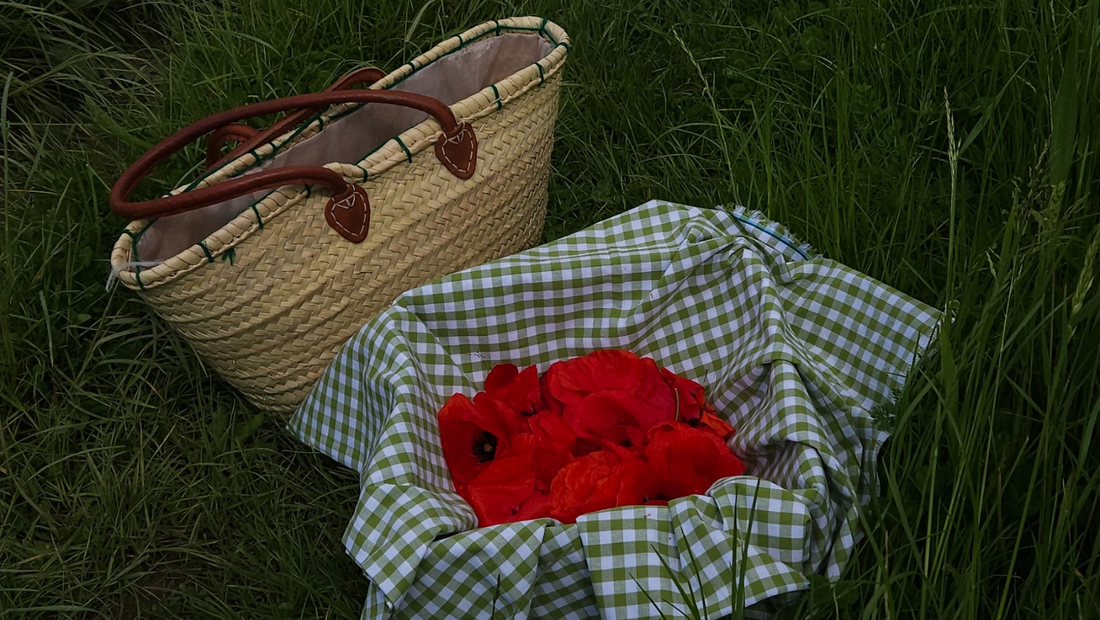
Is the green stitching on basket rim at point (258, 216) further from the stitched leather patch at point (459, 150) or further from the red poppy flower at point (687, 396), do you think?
the red poppy flower at point (687, 396)

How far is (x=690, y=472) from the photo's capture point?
119 centimetres

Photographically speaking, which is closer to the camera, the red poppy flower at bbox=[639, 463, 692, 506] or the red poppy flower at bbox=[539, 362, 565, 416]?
the red poppy flower at bbox=[639, 463, 692, 506]

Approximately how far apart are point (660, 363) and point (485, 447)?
1.03ft

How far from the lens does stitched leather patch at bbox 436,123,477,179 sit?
1350mm

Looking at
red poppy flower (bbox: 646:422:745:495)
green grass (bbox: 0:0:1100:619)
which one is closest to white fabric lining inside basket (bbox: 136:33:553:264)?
green grass (bbox: 0:0:1100:619)

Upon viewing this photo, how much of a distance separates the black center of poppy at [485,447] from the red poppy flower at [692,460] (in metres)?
0.23

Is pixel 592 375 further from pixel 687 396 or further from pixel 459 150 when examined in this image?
pixel 459 150

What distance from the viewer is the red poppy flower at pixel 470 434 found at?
1268 millimetres

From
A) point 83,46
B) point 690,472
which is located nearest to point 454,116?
point 690,472

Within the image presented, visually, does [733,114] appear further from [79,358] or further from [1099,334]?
[79,358]

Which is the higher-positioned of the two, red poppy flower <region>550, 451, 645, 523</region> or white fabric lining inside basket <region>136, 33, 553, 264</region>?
white fabric lining inside basket <region>136, 33, 553, 264</region>

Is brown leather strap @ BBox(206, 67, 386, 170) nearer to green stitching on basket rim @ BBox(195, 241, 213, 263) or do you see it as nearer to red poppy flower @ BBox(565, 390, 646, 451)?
green stitching on basket rim @ BBox(195, 241, 213, 263)

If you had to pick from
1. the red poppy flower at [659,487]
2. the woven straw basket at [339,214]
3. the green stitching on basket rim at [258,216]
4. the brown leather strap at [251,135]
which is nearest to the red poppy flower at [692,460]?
the red poppy flower at [659,487]

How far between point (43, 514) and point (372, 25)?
3.63ft
